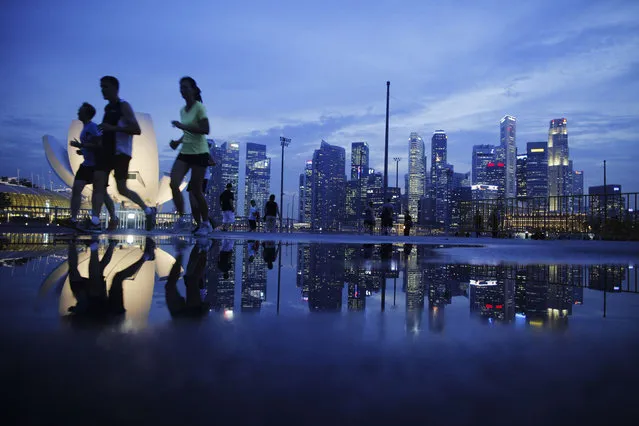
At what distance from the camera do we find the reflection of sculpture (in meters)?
1.48

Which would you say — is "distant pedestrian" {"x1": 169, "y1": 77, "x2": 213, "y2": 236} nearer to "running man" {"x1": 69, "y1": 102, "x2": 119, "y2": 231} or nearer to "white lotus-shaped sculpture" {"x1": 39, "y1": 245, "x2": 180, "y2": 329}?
"running man" {"x1": 69, "y1": 102, "x2": 119, "y2": 231}

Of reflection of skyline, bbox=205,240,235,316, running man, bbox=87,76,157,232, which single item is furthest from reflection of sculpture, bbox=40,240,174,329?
running man, bbox=87,76,157,232

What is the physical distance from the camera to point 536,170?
194 metres

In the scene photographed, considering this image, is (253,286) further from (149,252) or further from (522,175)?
(522,175)

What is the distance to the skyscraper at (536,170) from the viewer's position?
191m

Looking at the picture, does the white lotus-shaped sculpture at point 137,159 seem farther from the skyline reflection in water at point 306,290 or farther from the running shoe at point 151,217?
the skyline reflection in water at point 306,290

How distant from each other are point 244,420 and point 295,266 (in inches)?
110

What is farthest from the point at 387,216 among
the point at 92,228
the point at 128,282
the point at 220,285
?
the point at 128,282

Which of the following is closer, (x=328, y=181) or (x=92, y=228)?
(x=92, y=228)

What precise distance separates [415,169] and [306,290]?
187m

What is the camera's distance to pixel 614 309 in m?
1.81

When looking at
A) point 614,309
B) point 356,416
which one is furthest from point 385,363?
point 614,309

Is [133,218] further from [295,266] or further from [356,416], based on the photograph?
[356,416]

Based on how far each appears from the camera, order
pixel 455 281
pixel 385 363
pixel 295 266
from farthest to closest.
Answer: pixel 295 266
pixel 455 281
pixel 385 363
